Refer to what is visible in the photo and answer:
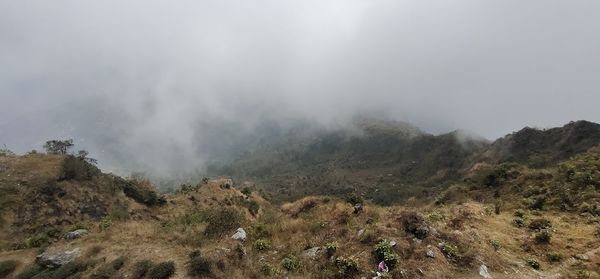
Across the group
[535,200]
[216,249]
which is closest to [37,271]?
[216,249]

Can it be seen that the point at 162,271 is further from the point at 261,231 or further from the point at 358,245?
the point at 358,245

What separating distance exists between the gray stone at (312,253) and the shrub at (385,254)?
3070mm

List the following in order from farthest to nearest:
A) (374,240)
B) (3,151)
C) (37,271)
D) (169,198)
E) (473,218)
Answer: (169,198)
(3,151)
(473,218)
(37,271)
(374,240)

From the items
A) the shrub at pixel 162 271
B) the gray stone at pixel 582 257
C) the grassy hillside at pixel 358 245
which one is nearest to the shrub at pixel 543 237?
the grassy hillside at pixel 358 245

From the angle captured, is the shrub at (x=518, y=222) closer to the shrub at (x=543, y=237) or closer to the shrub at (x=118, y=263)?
the shrub at (x=543, y=237)

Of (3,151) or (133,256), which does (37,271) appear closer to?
(133,256)

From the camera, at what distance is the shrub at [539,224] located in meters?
24.9

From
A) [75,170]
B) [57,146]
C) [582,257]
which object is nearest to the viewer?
[582,257]

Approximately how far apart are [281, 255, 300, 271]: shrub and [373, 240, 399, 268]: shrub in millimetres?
3758

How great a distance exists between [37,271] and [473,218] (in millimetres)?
25054

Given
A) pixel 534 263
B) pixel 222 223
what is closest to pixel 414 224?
pixel 534 263

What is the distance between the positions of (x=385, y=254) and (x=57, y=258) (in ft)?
60.5

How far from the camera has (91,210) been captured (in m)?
57.3

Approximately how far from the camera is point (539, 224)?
25.2 metres
